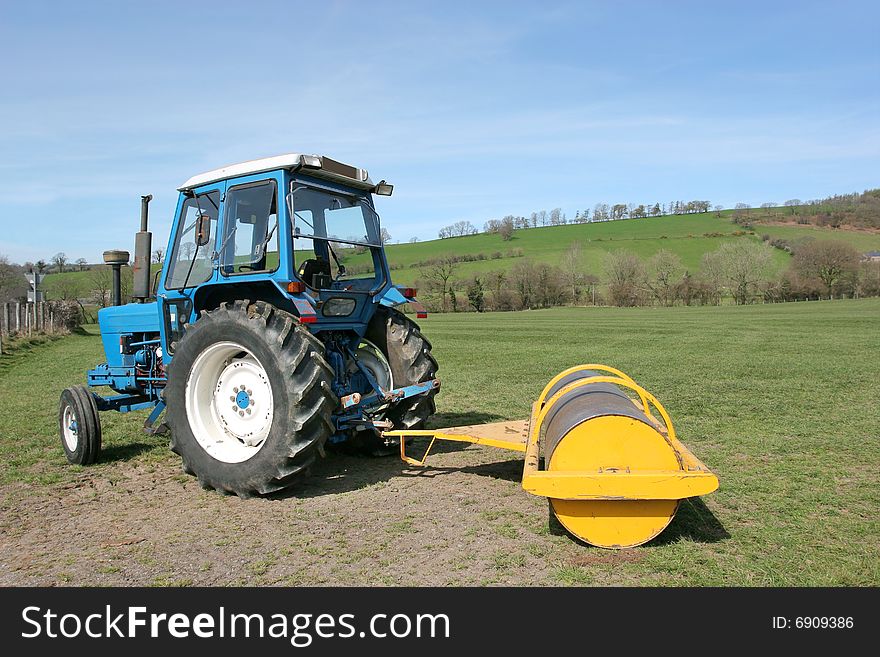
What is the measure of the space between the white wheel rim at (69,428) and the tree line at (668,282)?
54483 mm

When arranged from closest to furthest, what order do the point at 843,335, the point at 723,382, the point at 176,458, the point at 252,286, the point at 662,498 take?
the point at 662,498
the point at 252,286
the point at 176,458
the point at 723,382
the point at 843,335

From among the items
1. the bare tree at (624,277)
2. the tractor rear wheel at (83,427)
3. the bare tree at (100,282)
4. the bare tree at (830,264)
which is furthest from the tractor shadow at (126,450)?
the bare tree at (830,264)

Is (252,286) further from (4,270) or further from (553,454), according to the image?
(4,270)

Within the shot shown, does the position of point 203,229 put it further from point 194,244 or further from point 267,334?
point 267,334

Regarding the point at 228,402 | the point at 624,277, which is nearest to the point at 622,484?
the point at 228,402

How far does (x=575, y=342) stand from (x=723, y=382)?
1094 centimetres

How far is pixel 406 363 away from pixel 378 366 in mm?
427

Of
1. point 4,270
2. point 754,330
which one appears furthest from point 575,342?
point 4,270

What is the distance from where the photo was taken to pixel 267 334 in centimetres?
515

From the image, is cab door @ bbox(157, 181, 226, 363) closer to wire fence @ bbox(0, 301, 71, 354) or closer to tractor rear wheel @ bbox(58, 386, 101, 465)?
tractor rear wheel @ bbox(58, 386, 101, 465)

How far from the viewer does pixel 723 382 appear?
1213cm

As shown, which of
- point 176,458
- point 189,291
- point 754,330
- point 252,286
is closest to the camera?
point 252,286
